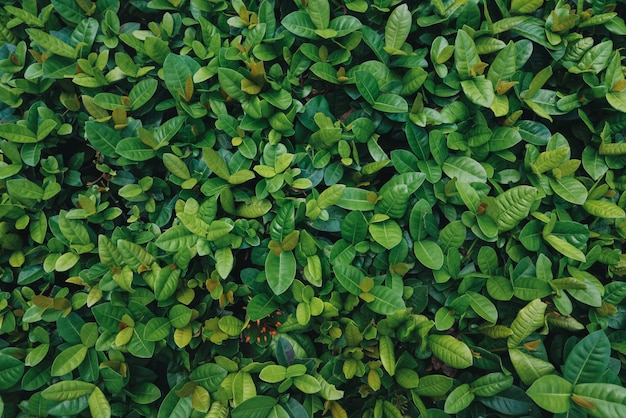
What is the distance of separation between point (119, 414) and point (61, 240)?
668 millimetres

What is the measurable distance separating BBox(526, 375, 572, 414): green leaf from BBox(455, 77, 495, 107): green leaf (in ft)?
2.98

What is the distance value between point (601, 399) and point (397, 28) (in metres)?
Answer: 1.38

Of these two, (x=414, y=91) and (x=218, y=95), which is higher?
(x=414, y=91)

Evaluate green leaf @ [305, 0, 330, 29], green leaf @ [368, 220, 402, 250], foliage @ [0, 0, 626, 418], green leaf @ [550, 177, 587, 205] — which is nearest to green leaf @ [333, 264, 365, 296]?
foliage @ [0, 0, 626, 418]

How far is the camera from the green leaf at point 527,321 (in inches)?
55.7

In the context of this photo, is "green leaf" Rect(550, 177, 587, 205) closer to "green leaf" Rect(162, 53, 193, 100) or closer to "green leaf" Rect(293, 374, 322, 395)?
"green leaf" Rect(293, 374, 322, 395)

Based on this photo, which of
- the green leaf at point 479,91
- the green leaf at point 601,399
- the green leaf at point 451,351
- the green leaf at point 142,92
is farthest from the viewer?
the green leaf at point 142,92

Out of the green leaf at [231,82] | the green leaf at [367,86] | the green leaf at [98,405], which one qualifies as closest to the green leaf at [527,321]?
the green leaf at [367,86]

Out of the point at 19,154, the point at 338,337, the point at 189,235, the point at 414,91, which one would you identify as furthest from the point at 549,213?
the point at 19,154

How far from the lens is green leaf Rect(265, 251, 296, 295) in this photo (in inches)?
56.1

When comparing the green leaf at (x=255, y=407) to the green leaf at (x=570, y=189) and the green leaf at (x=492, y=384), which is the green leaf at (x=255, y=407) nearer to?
the green leaf at (x=492, y=384)

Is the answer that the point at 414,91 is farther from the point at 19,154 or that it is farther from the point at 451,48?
the point at 19,154

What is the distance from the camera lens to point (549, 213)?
1.55 m

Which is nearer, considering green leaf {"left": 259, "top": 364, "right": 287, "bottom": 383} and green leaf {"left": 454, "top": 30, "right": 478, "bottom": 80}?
green leaf {"left": 259, "top": 364, "right": 287, "bottom": 383}
